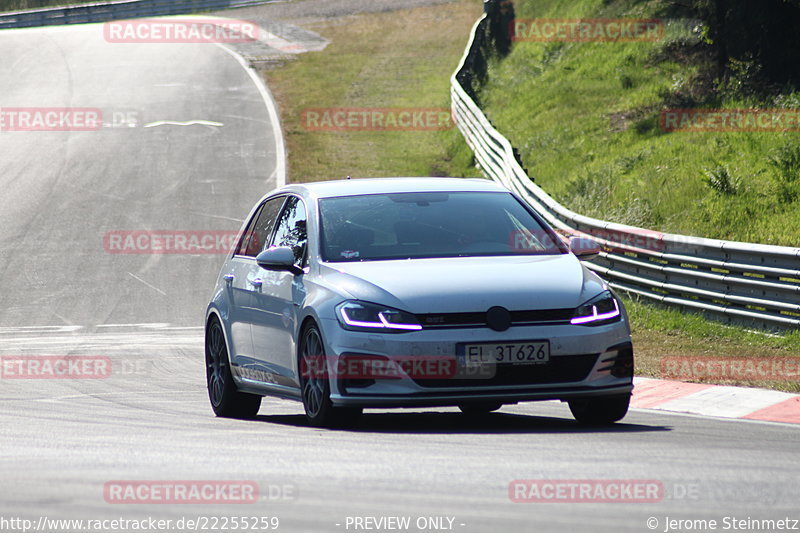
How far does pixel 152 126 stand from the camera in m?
38.2

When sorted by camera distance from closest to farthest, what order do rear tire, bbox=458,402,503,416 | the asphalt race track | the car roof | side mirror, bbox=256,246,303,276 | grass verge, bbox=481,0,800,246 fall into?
the asphalt race track → side mirror, bbox=256,246,303,276 → the car roof → rear tire, bbox=458,402,503,416 → grass verge, bbox=481,0,800,246

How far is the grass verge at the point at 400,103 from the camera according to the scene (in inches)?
552

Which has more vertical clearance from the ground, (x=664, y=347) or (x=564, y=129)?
(x=664, y=347)

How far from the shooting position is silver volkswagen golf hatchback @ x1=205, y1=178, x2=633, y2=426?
318 inches

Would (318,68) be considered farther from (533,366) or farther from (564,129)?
(533,366)

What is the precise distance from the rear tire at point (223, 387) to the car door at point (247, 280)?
0.71ft

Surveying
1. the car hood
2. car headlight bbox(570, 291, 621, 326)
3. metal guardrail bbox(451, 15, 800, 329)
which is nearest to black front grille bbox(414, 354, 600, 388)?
car headlight bbox(570, 291, 621, 326)

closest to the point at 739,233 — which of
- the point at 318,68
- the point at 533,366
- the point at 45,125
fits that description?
the point at 533,366

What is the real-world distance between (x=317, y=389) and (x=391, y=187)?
1836 mm

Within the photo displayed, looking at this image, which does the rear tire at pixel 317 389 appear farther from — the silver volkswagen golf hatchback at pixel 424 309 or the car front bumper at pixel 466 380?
the car front bumper at pixel 466 380

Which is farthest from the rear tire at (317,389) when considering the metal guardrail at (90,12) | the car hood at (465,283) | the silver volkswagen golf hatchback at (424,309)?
the metal guardrail at (90,12)

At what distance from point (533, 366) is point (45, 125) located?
3330 cm

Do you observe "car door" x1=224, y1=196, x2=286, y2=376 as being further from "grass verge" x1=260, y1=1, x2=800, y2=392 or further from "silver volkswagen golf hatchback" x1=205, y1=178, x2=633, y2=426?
"grass verge" x1=260, y1=1, x2=800, y2=392

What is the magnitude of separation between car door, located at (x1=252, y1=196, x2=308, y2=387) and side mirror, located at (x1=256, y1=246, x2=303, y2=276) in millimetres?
69
